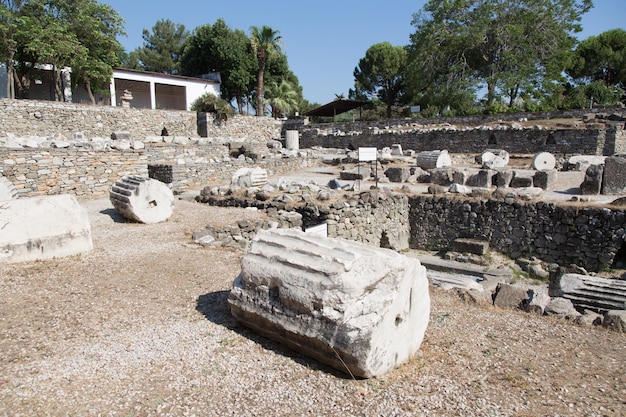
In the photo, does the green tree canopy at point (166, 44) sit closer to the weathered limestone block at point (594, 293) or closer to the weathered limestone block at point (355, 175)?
the weathered limestone block at point (355, 175)

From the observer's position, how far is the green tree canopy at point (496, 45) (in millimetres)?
29641

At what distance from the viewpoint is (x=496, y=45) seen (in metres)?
31.1

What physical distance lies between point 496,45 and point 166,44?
36.5 metres

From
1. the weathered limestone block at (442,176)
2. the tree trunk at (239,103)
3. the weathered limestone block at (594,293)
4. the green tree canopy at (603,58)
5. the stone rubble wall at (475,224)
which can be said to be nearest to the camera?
the weathered limestone block at (594,293)

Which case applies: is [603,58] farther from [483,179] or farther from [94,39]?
[94,39]

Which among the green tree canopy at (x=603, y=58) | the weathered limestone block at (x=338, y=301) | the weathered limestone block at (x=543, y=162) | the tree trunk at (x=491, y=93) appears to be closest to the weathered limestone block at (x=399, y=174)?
the weathered limestone block at (x=543, y=162)

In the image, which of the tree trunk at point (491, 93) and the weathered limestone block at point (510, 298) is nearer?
the weathered limestone block at point (510, 298)

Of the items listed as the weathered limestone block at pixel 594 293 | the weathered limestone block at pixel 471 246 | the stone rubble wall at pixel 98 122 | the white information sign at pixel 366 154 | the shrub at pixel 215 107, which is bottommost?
the weathered limestone block at pixel 471 246

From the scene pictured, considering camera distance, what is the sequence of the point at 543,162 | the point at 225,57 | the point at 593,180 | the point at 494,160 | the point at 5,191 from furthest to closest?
the point at 225,57 → the point at 494,160 → the point at 543,162 → the point at 593,180 → the point at 5,191

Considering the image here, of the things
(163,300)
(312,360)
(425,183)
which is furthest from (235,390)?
(425,183)

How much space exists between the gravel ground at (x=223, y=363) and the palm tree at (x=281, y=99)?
3165cm

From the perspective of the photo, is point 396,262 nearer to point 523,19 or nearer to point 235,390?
point 235,390

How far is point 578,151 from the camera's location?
68.9 feet

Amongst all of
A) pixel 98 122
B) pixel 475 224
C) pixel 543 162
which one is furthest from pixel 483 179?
pixel 98 122
